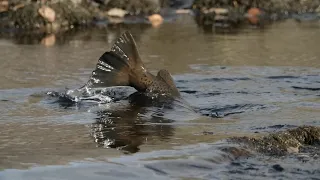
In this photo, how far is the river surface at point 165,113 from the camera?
4477mm

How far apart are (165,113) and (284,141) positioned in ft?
6.10

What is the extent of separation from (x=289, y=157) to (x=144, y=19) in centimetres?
1356

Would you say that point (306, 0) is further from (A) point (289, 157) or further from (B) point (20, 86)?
(A) point (289, 157)

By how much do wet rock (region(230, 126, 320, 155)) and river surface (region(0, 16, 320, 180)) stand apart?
0.58 feet

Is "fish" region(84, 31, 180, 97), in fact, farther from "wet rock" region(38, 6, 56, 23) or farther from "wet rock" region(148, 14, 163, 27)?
"wet rock" region(148, 14, 163, 27)

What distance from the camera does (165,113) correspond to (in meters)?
6.67

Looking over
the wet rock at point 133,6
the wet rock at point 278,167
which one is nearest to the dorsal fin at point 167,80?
the wet rock at point 278,167

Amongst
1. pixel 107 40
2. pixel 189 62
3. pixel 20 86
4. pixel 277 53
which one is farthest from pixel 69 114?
pixel 107 40

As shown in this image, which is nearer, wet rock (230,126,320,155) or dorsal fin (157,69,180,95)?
wet rock (230,126,320,155)

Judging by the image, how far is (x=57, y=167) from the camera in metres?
4.49

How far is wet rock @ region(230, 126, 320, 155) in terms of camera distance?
191 inches

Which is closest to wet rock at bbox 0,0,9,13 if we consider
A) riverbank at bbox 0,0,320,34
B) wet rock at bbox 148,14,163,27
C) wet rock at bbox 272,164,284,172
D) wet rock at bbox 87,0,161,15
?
riverbank at bbox 0,0,320,34

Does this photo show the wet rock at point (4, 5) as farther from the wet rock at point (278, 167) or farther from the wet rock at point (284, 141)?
the wet rock at point (278, 167)

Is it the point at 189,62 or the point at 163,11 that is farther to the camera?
the point at 163,11
